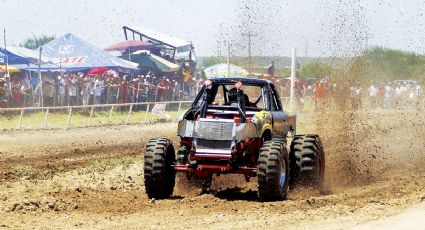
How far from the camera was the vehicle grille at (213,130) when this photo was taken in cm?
1287

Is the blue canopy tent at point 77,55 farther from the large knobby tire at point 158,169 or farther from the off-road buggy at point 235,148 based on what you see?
the large knobby tire at point 158,169

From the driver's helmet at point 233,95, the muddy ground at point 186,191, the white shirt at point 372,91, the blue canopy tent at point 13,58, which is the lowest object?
the muddy ground at point 186,191

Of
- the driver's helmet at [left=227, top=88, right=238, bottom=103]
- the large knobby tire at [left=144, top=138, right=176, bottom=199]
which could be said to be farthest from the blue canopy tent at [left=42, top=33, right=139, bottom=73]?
the large knobby tire at [left=144, top=138, right=176, bottom=199]

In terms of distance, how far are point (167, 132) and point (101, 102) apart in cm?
581

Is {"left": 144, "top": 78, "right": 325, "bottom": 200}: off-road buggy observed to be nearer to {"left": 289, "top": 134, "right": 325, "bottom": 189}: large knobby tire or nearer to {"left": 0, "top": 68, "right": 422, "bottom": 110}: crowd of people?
{"left": 289, "top": 134, "right": 325, "bottom": 189}: large knobby tire

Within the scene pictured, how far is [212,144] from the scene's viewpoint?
1300cm

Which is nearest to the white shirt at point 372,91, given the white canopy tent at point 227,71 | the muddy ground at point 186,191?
the white canopy tent at point 227,71

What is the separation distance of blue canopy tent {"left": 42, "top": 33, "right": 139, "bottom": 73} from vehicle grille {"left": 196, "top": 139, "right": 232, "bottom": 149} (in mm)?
22890

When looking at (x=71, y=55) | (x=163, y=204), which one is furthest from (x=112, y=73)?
(x=163, y=204)

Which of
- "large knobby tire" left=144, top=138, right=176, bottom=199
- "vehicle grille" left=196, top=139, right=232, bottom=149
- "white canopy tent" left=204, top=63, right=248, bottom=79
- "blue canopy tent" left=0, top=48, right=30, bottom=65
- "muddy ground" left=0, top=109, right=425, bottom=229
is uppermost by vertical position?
"blue canopy tent" left=0, top=48, right=30, bottom=65

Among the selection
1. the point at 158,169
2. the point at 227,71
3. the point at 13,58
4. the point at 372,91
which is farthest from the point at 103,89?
the point at 372,91

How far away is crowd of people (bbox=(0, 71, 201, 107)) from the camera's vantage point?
31.1 metres

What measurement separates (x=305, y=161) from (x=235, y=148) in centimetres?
138

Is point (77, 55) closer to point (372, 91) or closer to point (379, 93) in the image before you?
point (379, 93)
